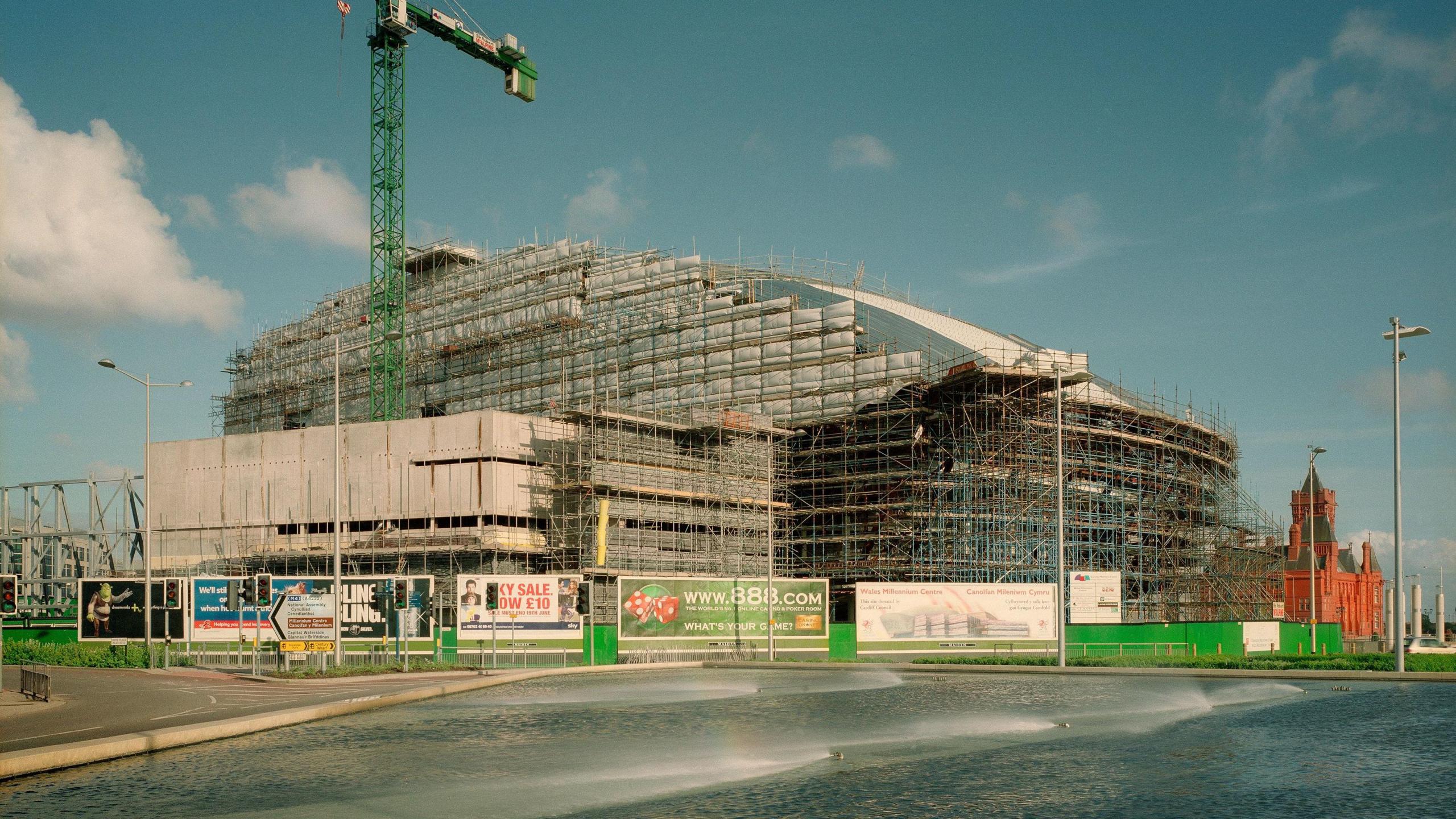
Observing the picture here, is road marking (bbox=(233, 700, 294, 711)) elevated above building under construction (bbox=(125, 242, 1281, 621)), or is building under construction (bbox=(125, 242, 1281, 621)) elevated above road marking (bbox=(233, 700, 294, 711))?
building under construction (bbox=(125, 242, 1281, 621))

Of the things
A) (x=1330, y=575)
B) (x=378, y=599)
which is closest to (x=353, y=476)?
(x=378, y=599)

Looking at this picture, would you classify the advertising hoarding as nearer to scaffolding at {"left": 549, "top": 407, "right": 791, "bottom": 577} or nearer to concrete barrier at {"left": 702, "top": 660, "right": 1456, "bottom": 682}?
concrete barrier at {"left": 702, "top": 660, "right": 1456, "bottom": 682}

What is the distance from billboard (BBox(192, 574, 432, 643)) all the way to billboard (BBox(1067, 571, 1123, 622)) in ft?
92.9

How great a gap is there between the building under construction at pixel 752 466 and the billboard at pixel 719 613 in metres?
8.16

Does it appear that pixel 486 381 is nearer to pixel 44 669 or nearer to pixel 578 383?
pixel 578 383

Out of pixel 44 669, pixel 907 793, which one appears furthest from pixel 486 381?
pixel 907 793

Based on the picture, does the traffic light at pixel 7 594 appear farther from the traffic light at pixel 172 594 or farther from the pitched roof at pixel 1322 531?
the pitched roof at pixel 1322 531

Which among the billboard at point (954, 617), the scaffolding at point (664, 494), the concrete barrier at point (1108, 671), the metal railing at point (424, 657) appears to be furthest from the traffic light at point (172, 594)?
the billboard at point (954, 617)

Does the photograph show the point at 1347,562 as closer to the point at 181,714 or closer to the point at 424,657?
the point at 424,657

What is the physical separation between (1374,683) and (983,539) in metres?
29.5

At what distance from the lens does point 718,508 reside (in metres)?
65.6

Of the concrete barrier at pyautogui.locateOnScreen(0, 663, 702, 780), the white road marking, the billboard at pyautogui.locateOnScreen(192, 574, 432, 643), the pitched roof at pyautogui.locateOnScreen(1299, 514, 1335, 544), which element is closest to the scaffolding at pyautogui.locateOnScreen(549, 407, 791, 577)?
the billboard at pyautogui.locateOnScreen(192, 574, 432, 643)

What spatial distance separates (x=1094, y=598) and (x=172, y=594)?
37864 mm

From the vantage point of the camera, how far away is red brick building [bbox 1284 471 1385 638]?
369 ft
